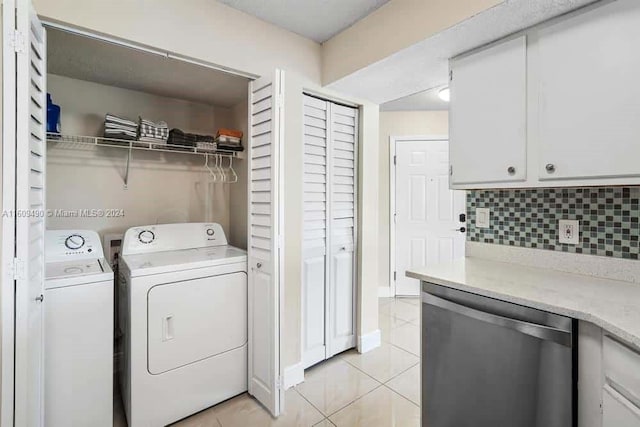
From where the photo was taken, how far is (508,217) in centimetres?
173

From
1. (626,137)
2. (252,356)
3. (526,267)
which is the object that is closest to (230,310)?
(252,356)

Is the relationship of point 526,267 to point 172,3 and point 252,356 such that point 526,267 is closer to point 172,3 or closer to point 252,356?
point 252,356

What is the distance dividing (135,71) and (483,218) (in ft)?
7.80

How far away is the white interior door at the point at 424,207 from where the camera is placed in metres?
3.83

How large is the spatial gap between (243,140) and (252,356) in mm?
1648

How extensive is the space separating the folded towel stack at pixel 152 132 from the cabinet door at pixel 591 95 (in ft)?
7.27

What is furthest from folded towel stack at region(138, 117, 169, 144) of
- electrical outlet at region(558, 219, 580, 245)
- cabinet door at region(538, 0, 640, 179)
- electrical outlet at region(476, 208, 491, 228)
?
electrical outlet at region(558, 219, 580, 245)

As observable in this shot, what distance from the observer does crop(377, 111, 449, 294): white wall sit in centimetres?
384

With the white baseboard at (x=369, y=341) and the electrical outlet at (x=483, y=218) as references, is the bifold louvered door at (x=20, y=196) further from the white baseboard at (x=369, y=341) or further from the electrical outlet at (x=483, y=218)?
the electrical outlet at (x=483, y=218)

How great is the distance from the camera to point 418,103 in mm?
3537

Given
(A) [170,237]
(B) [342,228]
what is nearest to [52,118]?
(A) [170,237]

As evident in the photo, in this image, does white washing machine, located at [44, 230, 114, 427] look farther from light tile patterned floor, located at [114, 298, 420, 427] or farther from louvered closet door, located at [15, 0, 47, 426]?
light tile patterned floor, located at [114, 298, 420, 427]

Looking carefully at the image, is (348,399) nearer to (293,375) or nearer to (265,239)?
(293,375)

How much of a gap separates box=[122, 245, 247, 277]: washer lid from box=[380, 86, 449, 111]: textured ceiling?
228 centimetres
